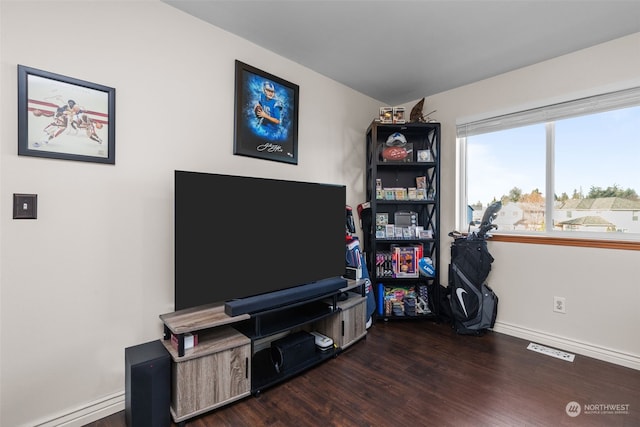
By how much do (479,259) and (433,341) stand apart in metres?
0.87

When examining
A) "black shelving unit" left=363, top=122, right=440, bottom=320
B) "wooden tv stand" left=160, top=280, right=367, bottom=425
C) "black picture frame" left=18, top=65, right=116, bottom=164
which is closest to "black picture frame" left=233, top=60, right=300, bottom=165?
"black picture frame" left=18, top=65, right=116, bottom=164

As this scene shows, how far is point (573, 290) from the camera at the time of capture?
2.33m

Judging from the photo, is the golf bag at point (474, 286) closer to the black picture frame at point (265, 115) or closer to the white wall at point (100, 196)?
the black picture frame at point (265, 115)

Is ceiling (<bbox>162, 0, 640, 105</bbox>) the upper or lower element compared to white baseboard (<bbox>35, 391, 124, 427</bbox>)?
upper

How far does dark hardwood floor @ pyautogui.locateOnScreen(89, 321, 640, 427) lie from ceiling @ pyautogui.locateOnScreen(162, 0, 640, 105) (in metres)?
2.44

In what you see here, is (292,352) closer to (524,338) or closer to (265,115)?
(265,115)

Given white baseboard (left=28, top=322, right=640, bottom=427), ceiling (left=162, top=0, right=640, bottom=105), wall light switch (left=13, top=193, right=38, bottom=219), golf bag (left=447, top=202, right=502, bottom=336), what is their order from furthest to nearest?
golf bag (left=447, top=202, right=502, bottom=336) → ceiling (left=162, top=0, right=640, bottom=105) → white baseboard (left=28, top=322, right=640, bottom=427) → wall light switch (left=13, top=193, right=38, bottom=219)

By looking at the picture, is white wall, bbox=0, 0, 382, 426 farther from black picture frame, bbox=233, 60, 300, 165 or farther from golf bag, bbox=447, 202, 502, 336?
golf bag, bbox=447, 202, 502, 336

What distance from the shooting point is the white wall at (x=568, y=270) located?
2.11 metres

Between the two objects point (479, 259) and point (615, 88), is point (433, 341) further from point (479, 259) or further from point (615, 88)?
point (615, 88)

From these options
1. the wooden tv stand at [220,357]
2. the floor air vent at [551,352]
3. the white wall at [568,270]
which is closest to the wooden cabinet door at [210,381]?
the wooden tv stand at [220,357]

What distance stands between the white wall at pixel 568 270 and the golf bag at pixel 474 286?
0.22 meters

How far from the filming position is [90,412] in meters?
1.50

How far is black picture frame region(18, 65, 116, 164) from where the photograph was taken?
1.34m
